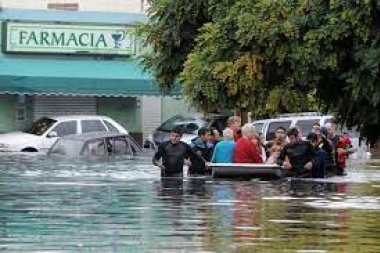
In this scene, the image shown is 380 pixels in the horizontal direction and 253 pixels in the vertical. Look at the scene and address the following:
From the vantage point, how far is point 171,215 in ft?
56.5

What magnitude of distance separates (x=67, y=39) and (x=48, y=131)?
7475 millimetres

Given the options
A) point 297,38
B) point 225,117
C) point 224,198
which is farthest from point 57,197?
point 225,117

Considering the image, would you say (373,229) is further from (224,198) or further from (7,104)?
(7,104)

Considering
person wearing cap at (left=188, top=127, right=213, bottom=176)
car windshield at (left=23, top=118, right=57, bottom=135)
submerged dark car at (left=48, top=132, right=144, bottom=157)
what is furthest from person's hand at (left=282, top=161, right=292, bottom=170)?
car windshield at (left=23, top=118, right=57, bottom=135)

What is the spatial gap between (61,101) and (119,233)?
114ft

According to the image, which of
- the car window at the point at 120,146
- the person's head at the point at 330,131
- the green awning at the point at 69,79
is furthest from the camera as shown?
the green awning at the point at 69,79

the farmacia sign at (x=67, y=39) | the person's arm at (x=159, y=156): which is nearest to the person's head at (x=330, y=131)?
the person's arm at (x=159, y=156)

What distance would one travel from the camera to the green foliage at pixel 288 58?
23094mm

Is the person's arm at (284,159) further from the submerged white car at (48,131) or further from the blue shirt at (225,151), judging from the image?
the submerged white car at (48,131)

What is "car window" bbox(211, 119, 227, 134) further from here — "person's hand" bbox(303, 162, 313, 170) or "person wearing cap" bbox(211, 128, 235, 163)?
"person wearing cap" bbox(211, 128, 235, 163)

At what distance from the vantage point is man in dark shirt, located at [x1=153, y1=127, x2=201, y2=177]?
25875 millimetres

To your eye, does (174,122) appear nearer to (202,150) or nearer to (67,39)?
(67,39)

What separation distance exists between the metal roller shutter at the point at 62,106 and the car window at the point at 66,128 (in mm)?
6323

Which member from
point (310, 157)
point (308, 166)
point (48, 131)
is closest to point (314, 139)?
point (310, 157)
